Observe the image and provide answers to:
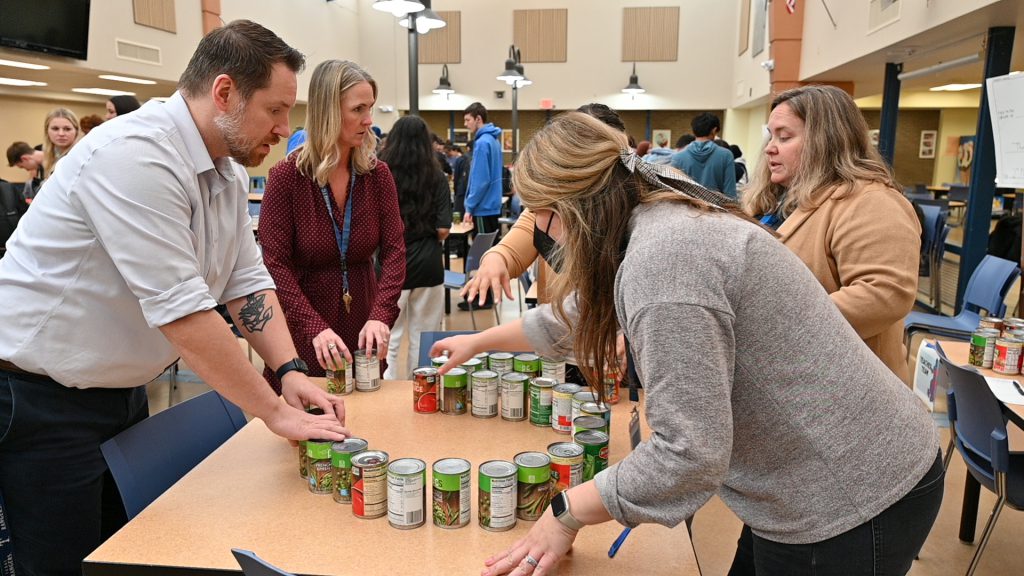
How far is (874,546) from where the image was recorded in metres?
1.17

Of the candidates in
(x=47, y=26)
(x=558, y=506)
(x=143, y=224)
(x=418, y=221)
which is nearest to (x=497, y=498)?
(x=558, y=506)

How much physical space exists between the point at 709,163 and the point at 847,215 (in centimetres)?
427

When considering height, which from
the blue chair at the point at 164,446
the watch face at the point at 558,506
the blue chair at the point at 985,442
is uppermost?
the watch face at the point at 558,506

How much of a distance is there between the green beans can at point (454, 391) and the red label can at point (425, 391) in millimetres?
28

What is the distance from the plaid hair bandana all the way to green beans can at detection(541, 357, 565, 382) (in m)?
0.89

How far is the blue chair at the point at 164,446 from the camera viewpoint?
1.60 meters

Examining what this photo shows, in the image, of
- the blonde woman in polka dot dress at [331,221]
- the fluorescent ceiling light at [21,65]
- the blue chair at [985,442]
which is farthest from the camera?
the fluorescent ceiling light at [21,65]

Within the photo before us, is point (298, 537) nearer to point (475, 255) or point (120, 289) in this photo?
point (120, 289)

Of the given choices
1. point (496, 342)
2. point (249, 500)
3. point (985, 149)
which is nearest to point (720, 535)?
point (496, 342)

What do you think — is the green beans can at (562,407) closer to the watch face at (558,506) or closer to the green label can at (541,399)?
the green label can at (541,399)

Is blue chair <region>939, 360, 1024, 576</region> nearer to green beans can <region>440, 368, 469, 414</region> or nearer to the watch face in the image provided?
green beans can <region>440, 368, 469, 414</region>

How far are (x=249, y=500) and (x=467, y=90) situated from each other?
1581cm

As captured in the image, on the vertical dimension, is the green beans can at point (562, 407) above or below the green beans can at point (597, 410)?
below

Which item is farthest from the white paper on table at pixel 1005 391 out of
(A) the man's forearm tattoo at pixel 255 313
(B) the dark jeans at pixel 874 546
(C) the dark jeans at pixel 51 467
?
(C) the dark jeans at pixel 51 467
